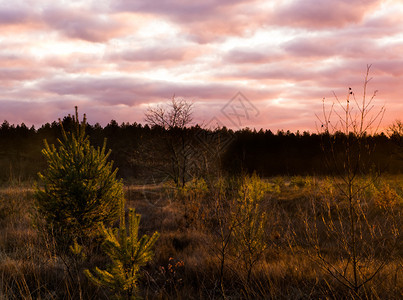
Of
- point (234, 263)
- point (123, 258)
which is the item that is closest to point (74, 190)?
point (123, 258)

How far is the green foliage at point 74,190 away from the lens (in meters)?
5.45

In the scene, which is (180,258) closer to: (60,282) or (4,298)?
(60,282)

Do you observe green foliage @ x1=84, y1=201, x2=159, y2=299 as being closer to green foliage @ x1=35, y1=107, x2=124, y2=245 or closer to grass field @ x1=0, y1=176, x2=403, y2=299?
grass field @ x1=0, y1=176, x2=403, y2=299

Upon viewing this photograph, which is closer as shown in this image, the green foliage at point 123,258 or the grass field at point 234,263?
the green foliage at point 123,258

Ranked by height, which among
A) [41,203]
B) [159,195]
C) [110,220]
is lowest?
[159,195]

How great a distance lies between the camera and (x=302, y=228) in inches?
355

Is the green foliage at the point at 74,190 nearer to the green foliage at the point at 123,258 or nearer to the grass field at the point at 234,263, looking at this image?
the grass field at the point at 234,263

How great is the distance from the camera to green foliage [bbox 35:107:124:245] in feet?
17.9

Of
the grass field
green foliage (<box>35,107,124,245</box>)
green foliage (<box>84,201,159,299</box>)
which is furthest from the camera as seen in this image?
green foliage (<box>35,107,124,245</box>)

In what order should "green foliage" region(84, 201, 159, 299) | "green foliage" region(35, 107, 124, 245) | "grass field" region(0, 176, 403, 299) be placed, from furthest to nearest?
"green foliage" region(35, 107, 124, 245), "grass field" region(0, 176, 403, 299), "green foliage" region(84, 201, 159, 299)

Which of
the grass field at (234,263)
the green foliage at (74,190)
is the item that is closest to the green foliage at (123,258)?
the grass field at (234,263)

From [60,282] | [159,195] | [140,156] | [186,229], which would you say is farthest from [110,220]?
[140,156]

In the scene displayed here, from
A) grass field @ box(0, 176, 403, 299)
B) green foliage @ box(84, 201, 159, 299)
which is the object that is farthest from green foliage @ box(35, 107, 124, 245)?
green foliage @ box(84, 201, 159, 299)

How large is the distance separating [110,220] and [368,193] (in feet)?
33.5
